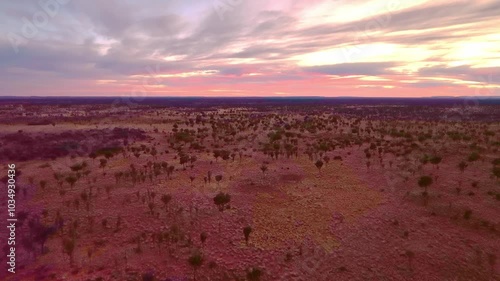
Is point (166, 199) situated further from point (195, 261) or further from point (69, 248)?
point (195, 261)

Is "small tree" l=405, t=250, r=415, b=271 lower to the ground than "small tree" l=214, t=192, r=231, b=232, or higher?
lower

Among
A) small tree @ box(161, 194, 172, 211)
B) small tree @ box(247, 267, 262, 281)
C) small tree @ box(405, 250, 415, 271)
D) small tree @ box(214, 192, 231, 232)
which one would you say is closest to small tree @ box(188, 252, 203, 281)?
small tree @ box(247, 267, 262, 281)

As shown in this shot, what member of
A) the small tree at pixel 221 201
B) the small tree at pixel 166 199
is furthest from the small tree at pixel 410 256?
the small tree at pixel 166 199

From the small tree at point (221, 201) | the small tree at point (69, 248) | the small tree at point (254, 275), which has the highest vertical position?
the small tree at point (221, 201)

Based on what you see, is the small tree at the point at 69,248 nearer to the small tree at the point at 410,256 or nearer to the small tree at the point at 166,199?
the small tree at the point at 166,199

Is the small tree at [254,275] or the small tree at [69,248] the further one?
the small tree at [69,248]

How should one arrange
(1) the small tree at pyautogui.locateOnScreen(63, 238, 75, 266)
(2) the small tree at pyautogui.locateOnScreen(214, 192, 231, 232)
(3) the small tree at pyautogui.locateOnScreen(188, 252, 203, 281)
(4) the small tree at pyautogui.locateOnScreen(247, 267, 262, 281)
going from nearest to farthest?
(4) the small tree at pyautogui.locateOnScreen(247, 267, 262, 281), (3) the small tree at pyautogui.locateOnScreen(188, 252, 203, 281), (1) the small tree at pyautogui.locateOnScreen(63, 238, 75, 266), (2) the small tree at pyautogui.locateOnScreen(214, 192, 231, 232)

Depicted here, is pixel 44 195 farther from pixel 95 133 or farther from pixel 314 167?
pixel 95 133

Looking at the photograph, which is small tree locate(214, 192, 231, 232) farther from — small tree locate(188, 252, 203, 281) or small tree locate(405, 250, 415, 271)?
small tree locate(405, 250, 415, 271)

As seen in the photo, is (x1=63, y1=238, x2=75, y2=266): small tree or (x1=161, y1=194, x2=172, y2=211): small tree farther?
(x1=161, y1=194, x2=172, y2=211): small tree

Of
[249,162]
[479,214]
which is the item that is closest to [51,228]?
[249,162]

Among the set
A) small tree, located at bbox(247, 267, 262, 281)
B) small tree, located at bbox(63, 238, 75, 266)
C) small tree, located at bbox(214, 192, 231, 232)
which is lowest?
small tree, located at bbox(247, 267, 262, 281)
